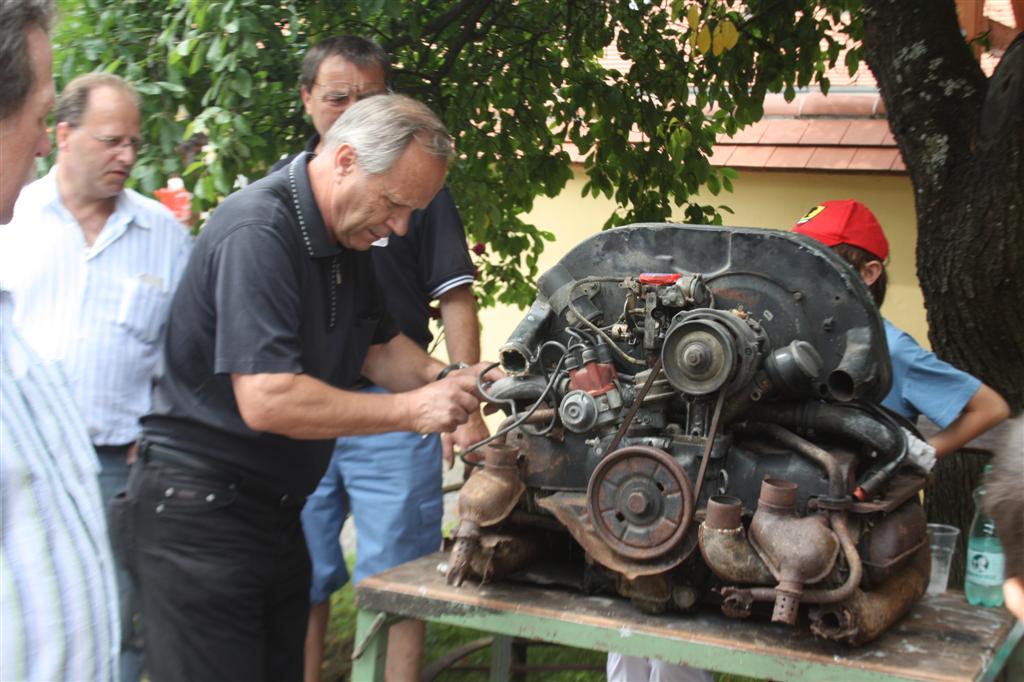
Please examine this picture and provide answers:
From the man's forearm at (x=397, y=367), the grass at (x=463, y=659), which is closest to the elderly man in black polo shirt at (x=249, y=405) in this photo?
the man's forearm at (x=397, y=367)

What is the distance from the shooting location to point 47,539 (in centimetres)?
127

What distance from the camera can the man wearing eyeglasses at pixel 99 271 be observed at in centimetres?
301

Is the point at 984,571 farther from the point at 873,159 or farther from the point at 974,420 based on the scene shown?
the point at 873,159

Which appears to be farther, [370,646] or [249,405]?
[370,646]

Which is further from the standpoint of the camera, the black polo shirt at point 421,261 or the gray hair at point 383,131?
the black polo shirt at point 421,261

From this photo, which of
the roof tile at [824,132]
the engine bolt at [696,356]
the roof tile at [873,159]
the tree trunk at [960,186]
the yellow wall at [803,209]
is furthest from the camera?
the roof tile at [824,132]

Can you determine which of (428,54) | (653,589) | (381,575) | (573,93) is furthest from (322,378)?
(573,93)

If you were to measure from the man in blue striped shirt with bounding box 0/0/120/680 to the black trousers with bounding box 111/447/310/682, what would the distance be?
3.01ft

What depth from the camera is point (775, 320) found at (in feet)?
7.64

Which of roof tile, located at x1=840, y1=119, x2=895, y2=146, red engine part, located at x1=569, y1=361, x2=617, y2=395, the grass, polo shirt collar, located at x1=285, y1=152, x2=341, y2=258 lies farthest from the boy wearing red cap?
roof tile, located at x1=840, y1=119, x2=895, y2=146

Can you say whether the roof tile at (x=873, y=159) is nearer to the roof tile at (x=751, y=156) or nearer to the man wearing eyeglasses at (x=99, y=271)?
the roof tile at (x=751, y=156)

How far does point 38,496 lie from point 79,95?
7.12ft

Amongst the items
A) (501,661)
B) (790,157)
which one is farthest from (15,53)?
(790,157)

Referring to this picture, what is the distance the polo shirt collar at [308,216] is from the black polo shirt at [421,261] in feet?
2.85
